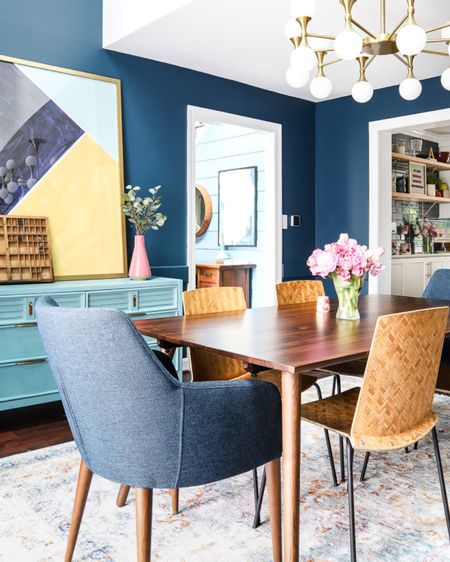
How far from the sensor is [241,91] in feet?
16.0

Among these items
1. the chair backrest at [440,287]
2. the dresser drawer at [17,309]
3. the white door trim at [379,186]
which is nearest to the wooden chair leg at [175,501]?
the dresser drawer at [17,309]

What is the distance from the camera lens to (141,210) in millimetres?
3955

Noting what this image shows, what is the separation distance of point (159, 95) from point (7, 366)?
2.32 meters

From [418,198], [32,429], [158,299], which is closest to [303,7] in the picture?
[158,299]

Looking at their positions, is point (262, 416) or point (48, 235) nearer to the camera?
point (262, 416)

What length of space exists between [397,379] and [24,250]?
2.59 m

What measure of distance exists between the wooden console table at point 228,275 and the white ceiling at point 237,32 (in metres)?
1.83

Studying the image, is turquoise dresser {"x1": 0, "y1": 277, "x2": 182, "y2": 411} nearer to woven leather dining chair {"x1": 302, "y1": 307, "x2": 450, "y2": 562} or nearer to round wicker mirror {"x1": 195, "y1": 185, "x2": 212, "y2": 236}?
woven leather dining chair {"x1": 302, "y1": 307, "x2": 450, "y2": 562}

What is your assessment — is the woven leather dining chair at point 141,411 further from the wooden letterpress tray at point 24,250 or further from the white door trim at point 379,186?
the white door trim at point 379,186

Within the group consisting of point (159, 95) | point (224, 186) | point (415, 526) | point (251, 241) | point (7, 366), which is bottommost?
point (415, 526)

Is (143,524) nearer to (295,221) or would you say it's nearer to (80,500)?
(80,500)

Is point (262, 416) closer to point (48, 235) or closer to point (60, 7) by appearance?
point (48, 235)

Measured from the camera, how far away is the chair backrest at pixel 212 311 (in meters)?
2.65

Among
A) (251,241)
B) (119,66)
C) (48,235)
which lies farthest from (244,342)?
(251,241)
